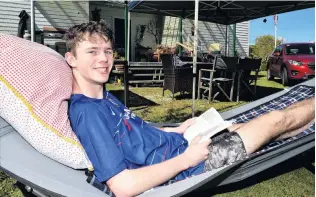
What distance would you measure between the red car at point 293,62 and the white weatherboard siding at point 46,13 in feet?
24.3

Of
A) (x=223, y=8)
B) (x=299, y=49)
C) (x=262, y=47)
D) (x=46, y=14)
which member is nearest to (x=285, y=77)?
(x=299, y=49)

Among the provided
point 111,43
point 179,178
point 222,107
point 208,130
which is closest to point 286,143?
point 208,130

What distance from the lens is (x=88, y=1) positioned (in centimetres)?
1235

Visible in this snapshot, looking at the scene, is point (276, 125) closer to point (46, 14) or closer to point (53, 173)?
point (53, 173)

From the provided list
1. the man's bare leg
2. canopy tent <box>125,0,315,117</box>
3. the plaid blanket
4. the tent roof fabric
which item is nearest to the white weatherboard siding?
canopy tent <box>125,0,315,117</box>

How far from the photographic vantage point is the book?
6.63 ft

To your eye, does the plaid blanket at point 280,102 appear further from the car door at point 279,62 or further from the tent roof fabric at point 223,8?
the car door at point 279,62

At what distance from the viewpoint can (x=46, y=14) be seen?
11.5 meters

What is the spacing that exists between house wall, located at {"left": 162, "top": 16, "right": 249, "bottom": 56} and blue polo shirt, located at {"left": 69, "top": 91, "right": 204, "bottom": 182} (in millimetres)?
13308

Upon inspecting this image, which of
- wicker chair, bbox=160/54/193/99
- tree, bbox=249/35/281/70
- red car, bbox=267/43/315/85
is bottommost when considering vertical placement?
wicker chair, bbox=160/54/193/99

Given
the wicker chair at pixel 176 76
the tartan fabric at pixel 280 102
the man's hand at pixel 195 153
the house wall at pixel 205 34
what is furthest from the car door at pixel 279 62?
the man's hand at pixel 195 153

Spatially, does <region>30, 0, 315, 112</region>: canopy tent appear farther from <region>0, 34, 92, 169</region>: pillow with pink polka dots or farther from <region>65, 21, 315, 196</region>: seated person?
<region>0, 34, 92, 169</region>: pillow with pink polka dots

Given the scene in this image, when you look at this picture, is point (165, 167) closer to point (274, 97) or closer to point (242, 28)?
point (274, 97)

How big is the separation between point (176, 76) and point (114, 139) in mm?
5430
